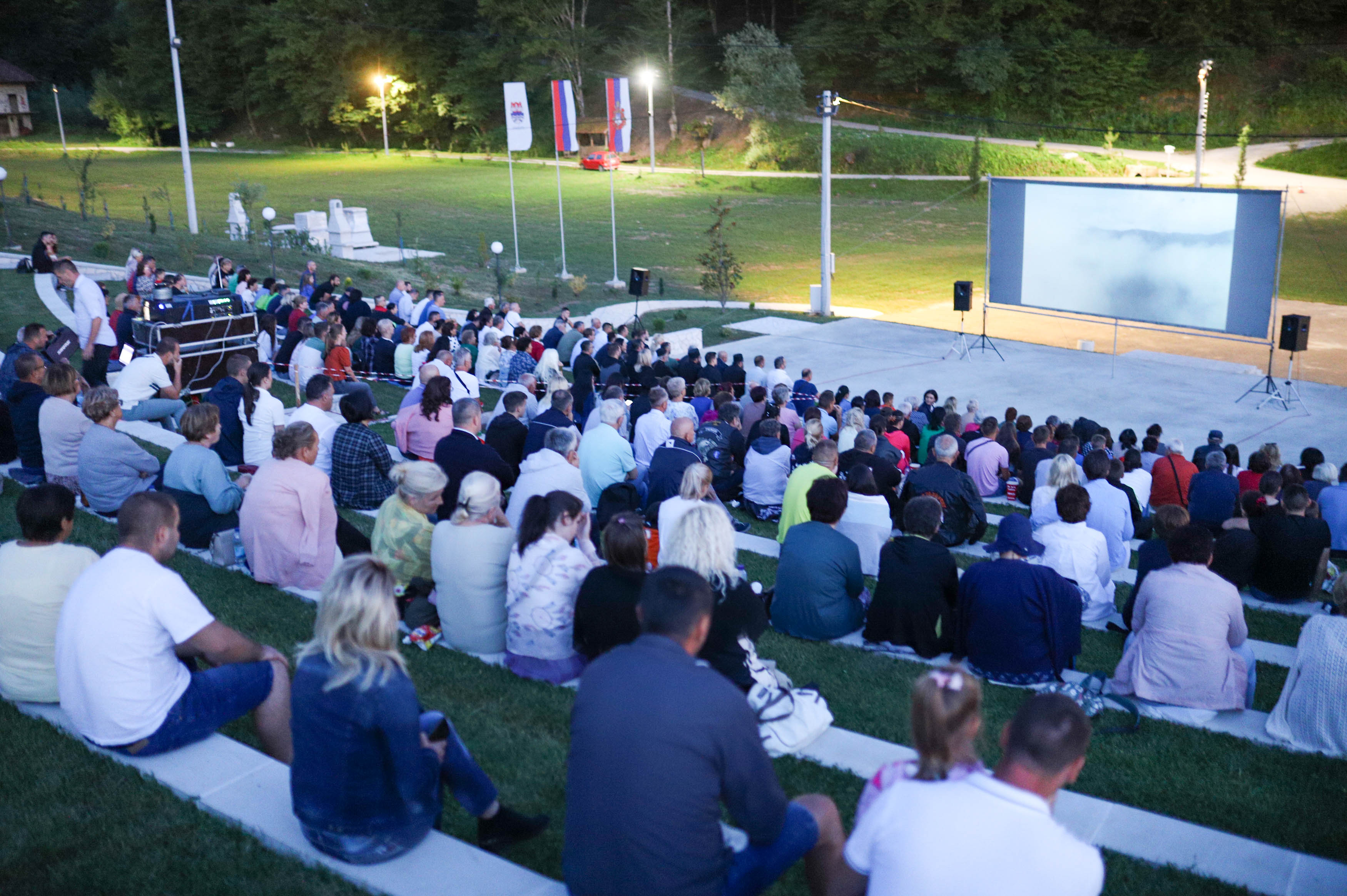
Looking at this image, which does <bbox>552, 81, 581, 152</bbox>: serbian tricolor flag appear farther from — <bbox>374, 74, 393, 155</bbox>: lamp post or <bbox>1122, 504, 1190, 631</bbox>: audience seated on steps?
<bbox>374, 74, 393, 155</bbox>: lamp post

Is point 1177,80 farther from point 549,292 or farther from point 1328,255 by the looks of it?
point 549,292

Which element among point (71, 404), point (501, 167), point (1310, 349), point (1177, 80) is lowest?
point (1310, 349)

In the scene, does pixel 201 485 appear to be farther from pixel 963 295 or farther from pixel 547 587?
pixel 963 295

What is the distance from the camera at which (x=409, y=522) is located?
5.54 m

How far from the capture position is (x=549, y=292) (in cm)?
2242

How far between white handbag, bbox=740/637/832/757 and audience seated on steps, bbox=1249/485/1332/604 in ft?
13.3

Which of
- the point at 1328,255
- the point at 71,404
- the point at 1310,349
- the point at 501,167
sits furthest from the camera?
the point at 501,167

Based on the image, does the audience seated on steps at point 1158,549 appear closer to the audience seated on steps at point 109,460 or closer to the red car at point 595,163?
the audience seated on steps at point 109,460

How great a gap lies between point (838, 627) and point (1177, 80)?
171ft

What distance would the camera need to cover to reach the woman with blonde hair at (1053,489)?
677 cm

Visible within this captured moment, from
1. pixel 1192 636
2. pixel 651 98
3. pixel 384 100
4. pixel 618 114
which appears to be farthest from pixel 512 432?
pixel 384 100

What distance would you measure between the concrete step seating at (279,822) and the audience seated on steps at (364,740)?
7cm

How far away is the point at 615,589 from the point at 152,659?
1.72 m

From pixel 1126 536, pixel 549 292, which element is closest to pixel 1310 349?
pixel 1126 536
